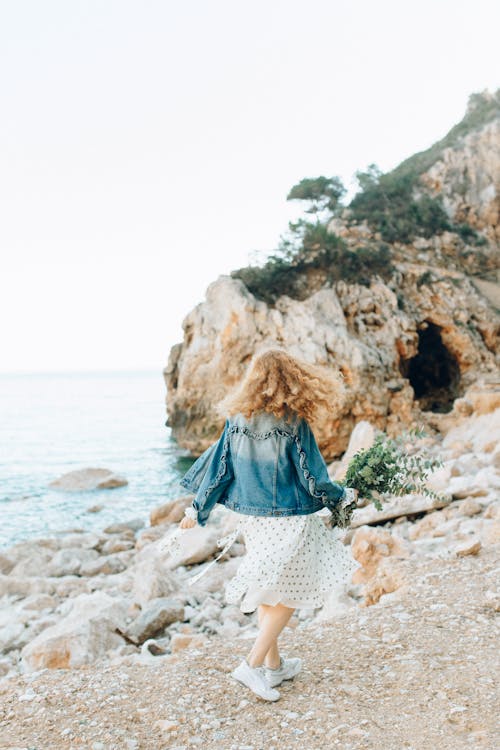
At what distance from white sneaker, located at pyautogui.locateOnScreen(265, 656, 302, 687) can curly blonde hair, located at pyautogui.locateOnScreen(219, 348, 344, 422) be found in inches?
57.2

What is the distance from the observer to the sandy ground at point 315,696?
2.62 meters

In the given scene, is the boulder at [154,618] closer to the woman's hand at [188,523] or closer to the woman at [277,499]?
the woman at [277,499]

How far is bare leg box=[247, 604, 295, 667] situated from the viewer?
2951 millimetres

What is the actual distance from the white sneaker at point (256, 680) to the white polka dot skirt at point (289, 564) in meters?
0.40

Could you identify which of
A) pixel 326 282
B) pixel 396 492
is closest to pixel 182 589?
pixel 396 492

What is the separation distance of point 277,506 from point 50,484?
1542 centimetres

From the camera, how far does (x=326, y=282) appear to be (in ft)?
64.7

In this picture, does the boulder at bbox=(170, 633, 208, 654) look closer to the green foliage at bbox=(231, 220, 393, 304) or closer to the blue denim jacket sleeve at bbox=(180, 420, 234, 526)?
the blue denim jacket sleeve at bbox=(180, 420, 234, 526)

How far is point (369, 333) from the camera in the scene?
18.7 meters

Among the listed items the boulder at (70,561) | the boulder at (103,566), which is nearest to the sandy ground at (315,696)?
the boulder at (103,566)

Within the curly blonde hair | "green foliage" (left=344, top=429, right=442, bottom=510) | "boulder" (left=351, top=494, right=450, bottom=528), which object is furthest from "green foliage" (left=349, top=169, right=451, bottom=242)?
the curly blonde hair

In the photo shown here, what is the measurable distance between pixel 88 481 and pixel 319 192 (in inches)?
643

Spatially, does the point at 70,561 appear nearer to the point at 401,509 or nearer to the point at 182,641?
the point at 182,641

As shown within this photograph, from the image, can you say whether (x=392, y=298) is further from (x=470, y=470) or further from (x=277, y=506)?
(x=277, y=506)
